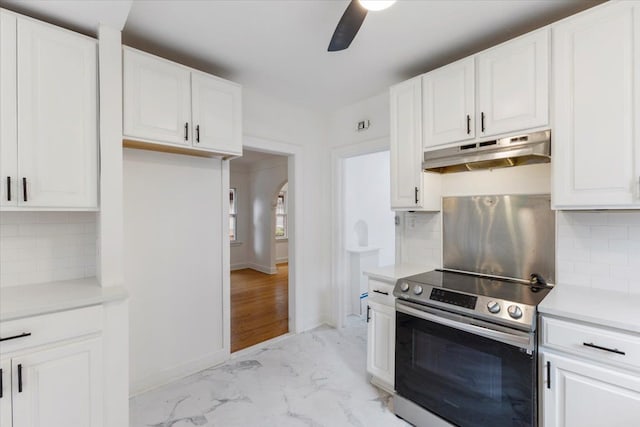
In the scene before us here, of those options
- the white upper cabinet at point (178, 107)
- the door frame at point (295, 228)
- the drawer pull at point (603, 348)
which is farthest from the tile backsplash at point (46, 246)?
the drawer pull at point (603, 348)

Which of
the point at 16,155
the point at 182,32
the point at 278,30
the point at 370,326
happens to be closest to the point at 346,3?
the point at 278,30

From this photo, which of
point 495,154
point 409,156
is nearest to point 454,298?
point 495,154

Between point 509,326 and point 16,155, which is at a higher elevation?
point 16,155

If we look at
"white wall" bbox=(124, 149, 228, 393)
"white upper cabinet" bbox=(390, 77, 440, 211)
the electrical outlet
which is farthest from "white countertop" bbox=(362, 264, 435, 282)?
the electrical outlet

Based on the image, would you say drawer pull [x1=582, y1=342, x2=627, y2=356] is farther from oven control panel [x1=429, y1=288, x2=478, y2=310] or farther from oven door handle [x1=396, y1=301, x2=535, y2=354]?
oven control panel [x1=429, y1=288, x2=478, y2=310]

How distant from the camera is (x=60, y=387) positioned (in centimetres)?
156

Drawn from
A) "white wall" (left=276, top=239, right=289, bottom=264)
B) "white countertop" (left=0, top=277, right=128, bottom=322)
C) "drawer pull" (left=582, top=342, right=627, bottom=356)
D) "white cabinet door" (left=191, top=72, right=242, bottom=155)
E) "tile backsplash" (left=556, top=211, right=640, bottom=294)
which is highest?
"white cabinet door" (left=191, top=72, right=242, bottom=155)

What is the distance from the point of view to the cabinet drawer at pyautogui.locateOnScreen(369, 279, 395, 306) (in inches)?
91.6

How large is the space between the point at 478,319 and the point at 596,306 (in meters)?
0.56

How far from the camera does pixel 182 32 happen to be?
2082mm

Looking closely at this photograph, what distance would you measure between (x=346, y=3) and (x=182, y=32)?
1.14 metres

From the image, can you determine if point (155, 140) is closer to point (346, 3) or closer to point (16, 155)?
point (16, 155)

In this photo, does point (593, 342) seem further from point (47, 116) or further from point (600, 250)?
point (47, 116)

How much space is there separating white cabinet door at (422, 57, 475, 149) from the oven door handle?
4.04 ft
